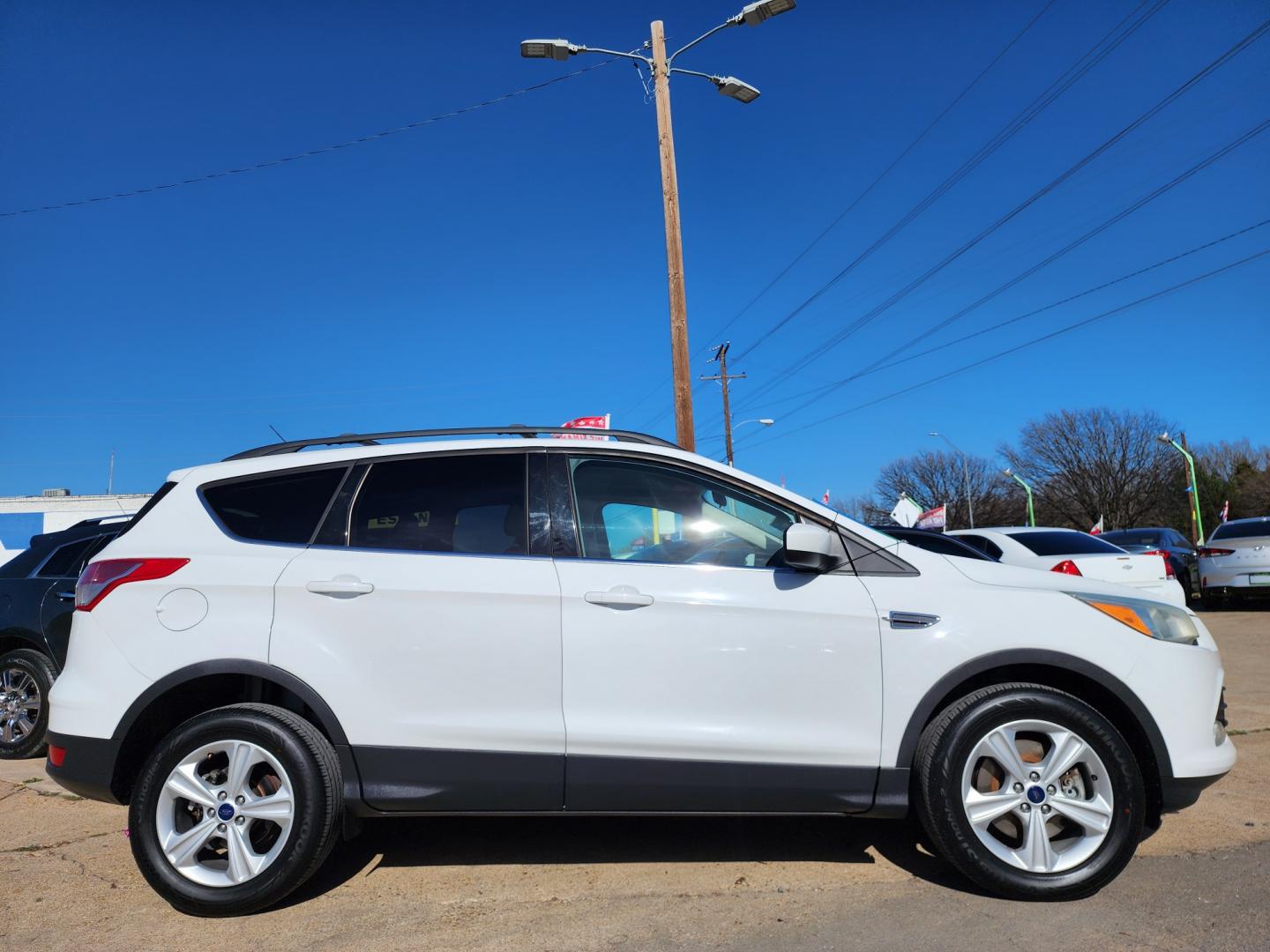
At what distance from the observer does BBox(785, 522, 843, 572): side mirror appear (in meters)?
3.37

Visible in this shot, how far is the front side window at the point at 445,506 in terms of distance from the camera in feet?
11.9

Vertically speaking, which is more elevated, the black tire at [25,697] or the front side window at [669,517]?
the front side window at [669,517]

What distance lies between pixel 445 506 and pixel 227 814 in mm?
1425

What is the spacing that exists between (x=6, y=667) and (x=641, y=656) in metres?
5.59

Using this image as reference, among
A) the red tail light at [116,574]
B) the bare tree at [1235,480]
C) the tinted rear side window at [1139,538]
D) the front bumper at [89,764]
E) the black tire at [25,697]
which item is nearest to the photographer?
the front bumper at [89,764]

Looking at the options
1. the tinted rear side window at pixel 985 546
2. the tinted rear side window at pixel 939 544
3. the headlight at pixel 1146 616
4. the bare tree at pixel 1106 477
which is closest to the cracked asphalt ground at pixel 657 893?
the headlight at pixel 1146 616

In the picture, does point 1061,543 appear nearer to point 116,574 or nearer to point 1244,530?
point 1244,530

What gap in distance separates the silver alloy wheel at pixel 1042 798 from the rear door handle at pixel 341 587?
7.88 feet

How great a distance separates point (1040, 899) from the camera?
3.34 meters

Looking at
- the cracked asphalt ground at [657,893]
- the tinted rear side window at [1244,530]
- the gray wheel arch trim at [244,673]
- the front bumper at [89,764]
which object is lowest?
the cracked asphalt ground at [657,893]

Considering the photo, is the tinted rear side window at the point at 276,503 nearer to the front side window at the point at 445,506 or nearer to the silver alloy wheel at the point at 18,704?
the front side window at the point at 445,506

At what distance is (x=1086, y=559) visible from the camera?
895 centimetres

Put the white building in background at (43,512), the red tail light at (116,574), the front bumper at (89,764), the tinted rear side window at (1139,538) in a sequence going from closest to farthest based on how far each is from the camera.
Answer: the front bumper at (89,764), the red tail light at (116,574), the tinted rear side window at (1139,538), the white building in background at (43,512)

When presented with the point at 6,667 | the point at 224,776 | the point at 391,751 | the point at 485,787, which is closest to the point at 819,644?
the point at 485,787
